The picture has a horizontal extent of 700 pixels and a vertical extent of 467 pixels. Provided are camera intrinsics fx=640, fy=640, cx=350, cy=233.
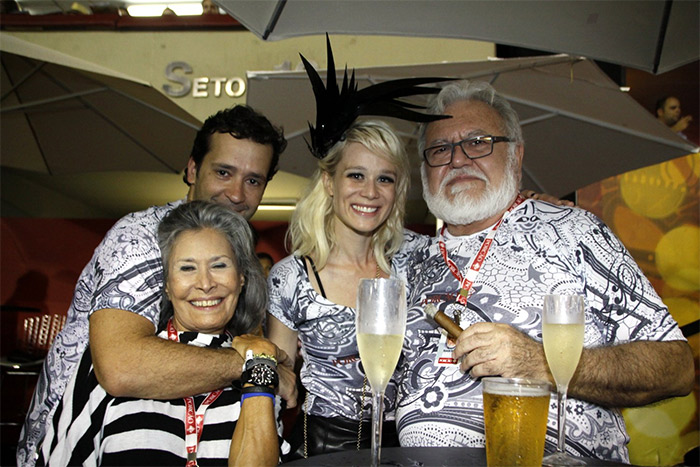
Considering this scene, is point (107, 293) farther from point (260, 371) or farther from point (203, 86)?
point (203, 86)

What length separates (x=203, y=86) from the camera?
7.88 m

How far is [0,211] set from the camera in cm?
969

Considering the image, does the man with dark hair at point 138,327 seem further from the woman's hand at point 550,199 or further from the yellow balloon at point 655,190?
the yellow balloon at point 655,190

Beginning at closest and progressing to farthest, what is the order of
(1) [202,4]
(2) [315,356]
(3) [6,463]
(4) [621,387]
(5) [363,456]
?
(5) [363,456] < (4) [621,387] < (2) [315,356] < (3) [6,463] < (1) [202,4]

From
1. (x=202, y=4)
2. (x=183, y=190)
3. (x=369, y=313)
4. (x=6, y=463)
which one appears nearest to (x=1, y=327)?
(x=6, y=463)

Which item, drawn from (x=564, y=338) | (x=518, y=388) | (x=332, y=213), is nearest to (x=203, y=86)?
(x=332, y=213)

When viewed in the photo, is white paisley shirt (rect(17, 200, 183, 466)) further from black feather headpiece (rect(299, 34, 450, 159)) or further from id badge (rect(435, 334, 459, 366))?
id badge (rect(435, 334, 459, 366))

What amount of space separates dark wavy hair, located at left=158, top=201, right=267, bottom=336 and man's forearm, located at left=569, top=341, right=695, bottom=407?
1.12 metres

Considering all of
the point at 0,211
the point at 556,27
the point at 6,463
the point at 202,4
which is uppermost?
the point at 202,4

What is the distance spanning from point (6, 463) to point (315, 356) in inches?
180

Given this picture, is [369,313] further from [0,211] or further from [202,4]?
[0,211]

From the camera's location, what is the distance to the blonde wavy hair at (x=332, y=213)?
2844 mm

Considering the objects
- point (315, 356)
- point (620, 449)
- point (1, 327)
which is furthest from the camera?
point (1, 327)

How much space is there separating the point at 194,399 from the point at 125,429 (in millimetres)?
223
